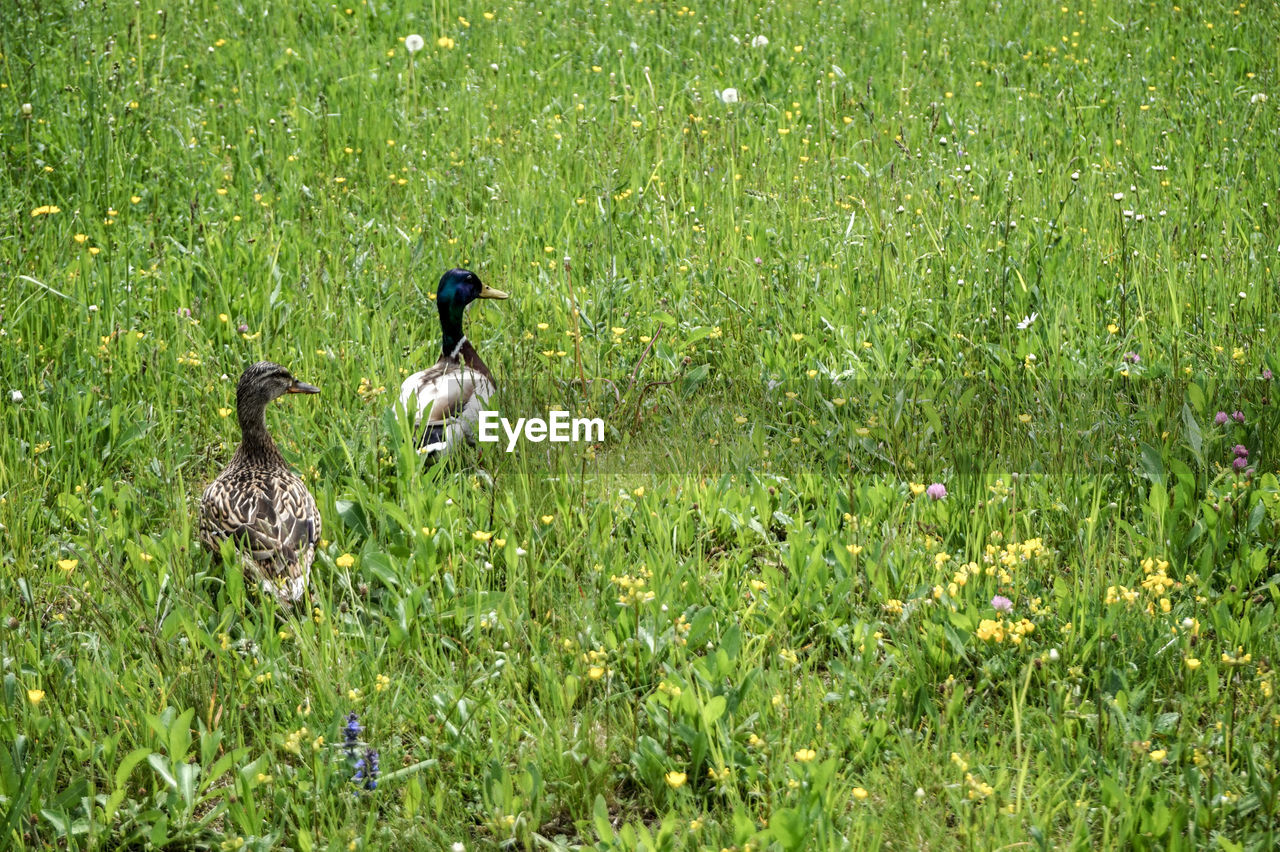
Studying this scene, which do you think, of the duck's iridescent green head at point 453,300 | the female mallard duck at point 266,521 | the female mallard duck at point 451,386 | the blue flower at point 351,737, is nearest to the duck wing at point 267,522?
the female mallard duck at point 266,521

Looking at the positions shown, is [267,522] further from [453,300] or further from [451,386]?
[453,300]

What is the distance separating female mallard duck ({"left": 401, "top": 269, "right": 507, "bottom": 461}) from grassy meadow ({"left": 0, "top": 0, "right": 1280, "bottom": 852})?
0.54ft

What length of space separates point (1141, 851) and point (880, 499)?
149cm

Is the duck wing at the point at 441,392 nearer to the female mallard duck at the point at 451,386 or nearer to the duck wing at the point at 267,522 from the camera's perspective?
the female mallard duck at the point at 451,386

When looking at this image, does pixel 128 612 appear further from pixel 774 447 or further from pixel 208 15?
pixel 208 15

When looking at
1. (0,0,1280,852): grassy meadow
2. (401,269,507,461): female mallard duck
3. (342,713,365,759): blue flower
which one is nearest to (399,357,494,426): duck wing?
(401,269,507,461): female mallard duck

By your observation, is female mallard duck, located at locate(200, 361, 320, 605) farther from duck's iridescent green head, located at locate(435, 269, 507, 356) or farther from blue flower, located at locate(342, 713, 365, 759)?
duck's iridescent green head, located at locate(435, 269, 507, 356)

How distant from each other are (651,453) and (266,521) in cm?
139

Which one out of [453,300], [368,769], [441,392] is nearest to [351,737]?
[368,769]

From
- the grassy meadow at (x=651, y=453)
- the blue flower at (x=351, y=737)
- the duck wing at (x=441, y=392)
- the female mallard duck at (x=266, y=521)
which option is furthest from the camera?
the duck wing at (x=441, y=392)

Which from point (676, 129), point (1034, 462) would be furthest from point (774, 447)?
point (676, 129)

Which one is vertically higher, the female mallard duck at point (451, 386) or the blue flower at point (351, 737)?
the female mallard duck at point (451, 386)

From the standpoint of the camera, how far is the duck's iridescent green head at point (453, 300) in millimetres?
4727

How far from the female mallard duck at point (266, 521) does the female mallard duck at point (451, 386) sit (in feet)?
1.74
